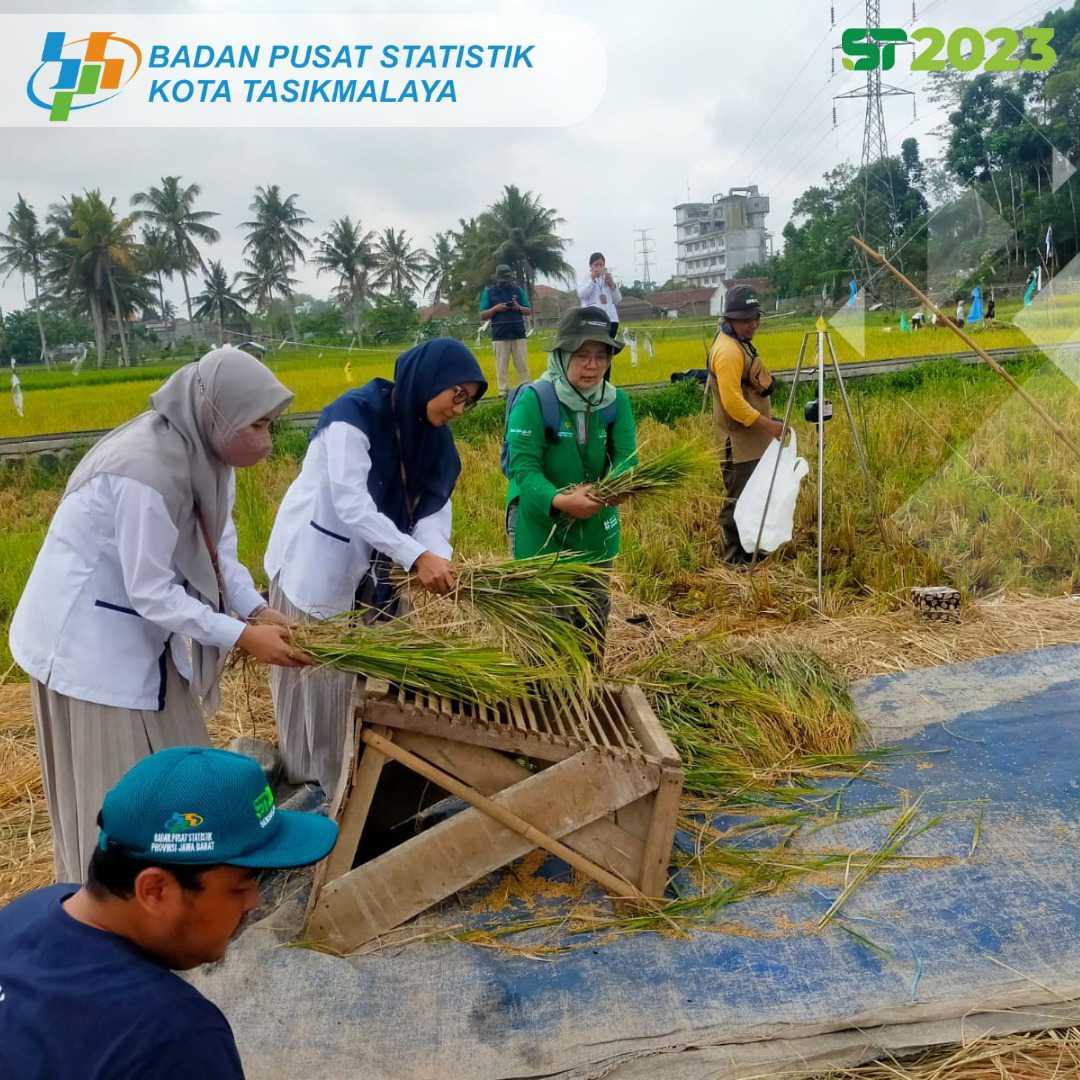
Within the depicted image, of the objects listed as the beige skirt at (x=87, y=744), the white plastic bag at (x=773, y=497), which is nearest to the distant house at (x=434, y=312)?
the white plastic bag at (x=773, y=497)

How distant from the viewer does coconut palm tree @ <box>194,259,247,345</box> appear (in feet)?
45.7

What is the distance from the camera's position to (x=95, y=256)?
563 inches

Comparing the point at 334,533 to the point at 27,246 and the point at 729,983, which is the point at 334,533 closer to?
the point at 729,983

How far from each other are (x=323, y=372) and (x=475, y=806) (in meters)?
13.3

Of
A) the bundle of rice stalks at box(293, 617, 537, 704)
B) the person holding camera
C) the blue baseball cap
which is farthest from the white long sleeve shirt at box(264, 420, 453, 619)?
the person holding camera

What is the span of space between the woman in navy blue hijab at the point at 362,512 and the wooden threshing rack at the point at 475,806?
1.39 ft

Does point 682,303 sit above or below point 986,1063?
above

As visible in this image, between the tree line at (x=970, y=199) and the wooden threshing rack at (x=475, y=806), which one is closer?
the wooden threshing rack at (x=475, y=806)

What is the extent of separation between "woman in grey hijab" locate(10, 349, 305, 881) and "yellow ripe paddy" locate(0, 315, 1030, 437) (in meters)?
9.88

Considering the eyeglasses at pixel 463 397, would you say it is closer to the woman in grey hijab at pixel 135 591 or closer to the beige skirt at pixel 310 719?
the woman in grey hijab at pixel 135 591

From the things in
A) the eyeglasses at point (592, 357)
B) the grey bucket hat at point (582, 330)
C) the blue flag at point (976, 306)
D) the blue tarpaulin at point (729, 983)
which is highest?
the blue flag at point (976, 306)

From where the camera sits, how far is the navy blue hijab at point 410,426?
2.75 metres

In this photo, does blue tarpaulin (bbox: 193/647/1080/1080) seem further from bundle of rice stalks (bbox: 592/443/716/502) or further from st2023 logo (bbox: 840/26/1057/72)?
st2023 logo (bbox: 840/26/1057/72)

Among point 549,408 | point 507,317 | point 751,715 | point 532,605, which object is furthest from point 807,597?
point 507,317
